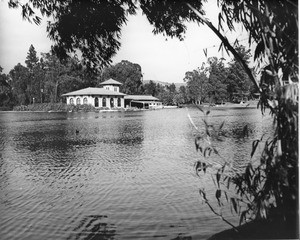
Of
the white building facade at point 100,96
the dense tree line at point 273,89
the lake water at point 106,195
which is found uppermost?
the white building facade at point 100,96

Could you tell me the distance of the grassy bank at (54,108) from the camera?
165 ft

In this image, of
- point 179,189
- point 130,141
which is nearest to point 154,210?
point 179,189

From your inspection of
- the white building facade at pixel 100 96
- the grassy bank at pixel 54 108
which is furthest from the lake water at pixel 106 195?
the white building facade at pixel 100 96

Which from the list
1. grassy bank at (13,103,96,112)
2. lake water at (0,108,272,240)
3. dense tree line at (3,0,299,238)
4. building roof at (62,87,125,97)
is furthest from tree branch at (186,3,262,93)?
grassy bank at (13,103,96,112)

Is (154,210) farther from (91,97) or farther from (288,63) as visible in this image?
(91,97)

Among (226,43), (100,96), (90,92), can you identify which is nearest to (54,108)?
(90,92)

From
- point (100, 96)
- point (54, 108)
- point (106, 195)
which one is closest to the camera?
point (106, 195)

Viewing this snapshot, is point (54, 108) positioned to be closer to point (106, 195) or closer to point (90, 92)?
point (90, 92)

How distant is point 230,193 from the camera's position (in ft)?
18.9

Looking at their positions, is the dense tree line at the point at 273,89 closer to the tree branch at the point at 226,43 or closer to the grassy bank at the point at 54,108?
the tree branch at the point at 226,43

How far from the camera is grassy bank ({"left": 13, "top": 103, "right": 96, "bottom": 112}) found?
1984 inches

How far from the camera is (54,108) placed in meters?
51.3

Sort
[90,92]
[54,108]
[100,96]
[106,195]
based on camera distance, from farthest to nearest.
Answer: [100,96], [54,108], [90,92], [106,195]

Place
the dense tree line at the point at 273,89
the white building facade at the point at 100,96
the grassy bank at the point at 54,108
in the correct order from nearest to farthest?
the dense tree line at the point at 273,89 < the grassy bank at the point at 54,108 < the white building facade at the point at 100,96
